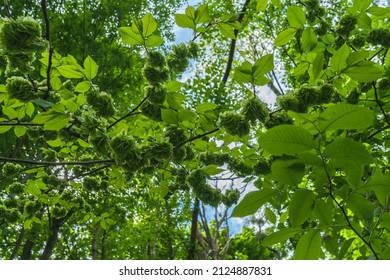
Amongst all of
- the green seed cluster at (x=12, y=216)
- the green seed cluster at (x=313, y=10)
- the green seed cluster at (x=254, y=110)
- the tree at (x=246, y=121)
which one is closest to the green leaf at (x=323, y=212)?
the tree at (x=246, y=121)

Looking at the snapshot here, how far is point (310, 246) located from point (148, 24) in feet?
3.68

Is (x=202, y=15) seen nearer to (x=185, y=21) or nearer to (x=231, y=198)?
(x=185, y=21)

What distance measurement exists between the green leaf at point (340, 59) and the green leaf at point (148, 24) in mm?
768

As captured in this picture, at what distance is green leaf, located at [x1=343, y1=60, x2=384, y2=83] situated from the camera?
1.47m

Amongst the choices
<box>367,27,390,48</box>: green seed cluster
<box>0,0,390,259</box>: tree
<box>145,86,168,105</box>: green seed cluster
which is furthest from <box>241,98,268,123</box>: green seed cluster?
<box>367,27,390,48</box>: green seed cluster

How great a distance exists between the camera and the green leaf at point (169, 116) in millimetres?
1788

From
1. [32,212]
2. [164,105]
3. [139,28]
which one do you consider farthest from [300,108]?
[32,212]

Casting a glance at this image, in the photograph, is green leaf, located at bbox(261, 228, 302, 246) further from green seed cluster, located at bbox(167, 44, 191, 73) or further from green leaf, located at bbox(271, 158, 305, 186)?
green seed cluster, located at bbox(167, 44, 191, 73)

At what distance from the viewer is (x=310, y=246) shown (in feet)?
4.12

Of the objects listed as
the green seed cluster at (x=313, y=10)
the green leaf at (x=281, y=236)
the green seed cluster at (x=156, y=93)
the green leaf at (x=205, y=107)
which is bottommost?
the green leaf at (x=281, y=236)

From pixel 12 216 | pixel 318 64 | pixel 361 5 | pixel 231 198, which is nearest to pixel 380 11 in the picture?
pixel 361 5

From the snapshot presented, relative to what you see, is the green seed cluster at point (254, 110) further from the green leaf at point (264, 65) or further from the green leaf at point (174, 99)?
the green leaf at point (174, 99)

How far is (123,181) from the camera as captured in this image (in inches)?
110

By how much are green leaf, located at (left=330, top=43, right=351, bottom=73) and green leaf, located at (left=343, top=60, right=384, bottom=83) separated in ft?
0.10
